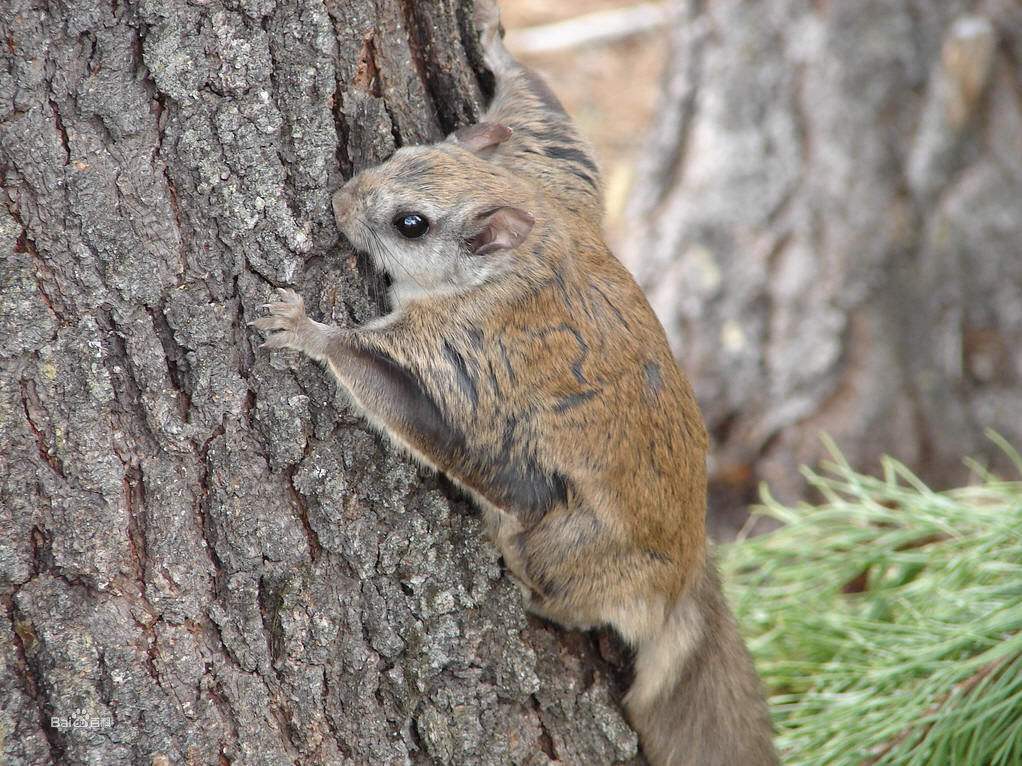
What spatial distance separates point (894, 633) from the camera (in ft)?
11.4

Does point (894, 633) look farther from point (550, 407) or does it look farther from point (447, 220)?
point (447, 220)

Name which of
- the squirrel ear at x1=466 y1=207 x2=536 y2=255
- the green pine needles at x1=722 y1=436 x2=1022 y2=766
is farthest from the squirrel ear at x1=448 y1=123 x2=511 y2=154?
the green pine needles at x1=722 y1=436 x2=1022 y2=766

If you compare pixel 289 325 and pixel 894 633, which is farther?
pixel 894 633

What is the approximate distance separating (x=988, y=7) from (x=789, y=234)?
55.2 inches

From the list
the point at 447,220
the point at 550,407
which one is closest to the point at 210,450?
the point at 550,407

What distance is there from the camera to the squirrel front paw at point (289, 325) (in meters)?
2.57

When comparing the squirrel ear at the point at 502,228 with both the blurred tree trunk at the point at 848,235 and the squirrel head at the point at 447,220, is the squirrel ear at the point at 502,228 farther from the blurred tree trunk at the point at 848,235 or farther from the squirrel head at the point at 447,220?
the blurred tree trunk at the point at 848,235

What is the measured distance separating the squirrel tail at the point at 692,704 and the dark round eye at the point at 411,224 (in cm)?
124

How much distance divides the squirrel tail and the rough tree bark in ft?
0.84

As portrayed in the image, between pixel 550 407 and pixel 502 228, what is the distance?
20.8 inches

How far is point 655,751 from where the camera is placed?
3020mm

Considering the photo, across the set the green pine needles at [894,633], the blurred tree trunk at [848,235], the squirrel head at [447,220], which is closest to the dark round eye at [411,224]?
the squirrel head at [447,220]

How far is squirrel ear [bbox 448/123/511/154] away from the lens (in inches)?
120

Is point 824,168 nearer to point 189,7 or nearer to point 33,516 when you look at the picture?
point 189,7
